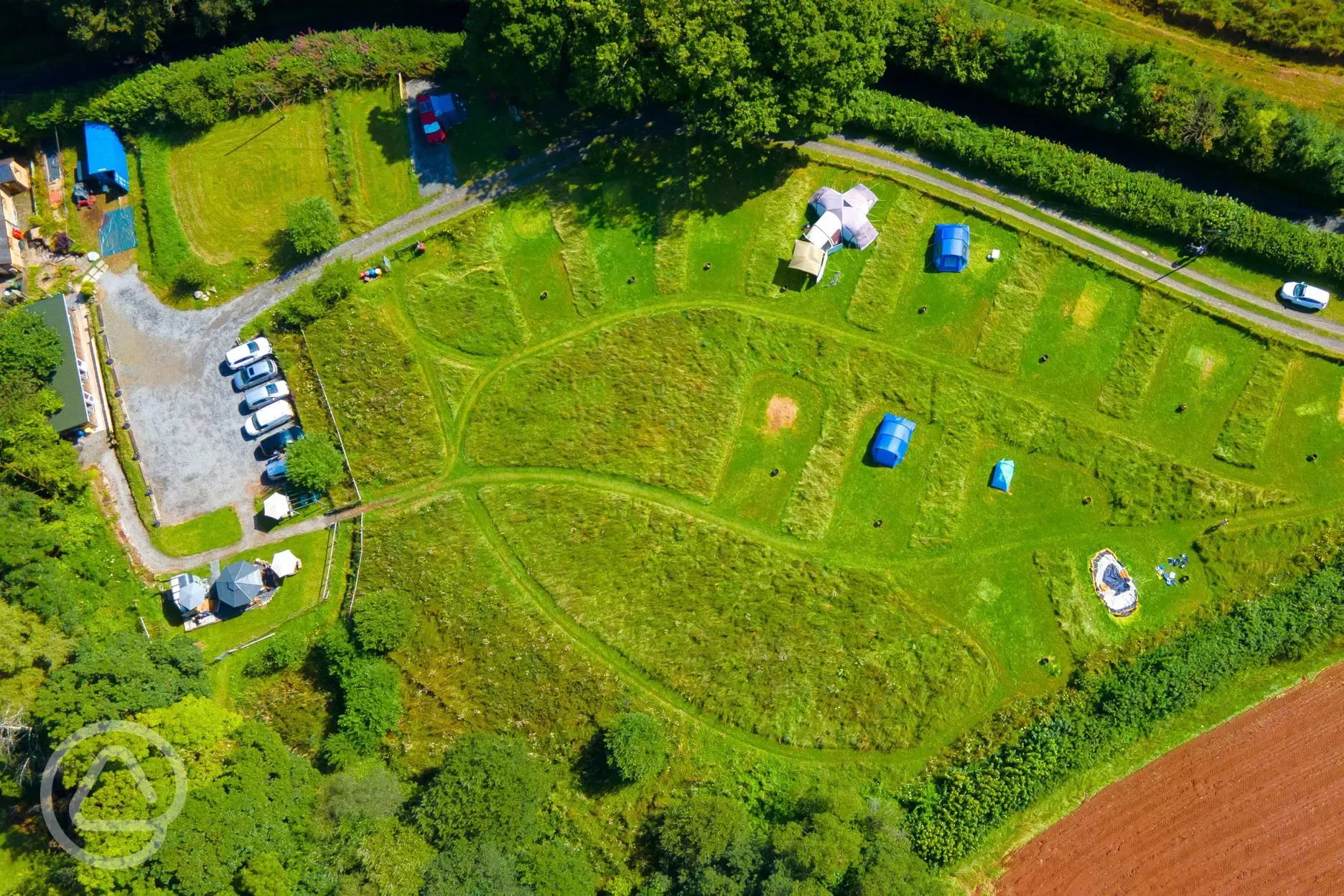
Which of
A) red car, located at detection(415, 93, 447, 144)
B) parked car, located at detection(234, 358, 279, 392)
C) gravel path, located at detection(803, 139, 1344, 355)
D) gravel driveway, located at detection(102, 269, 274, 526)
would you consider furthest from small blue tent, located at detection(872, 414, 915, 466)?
gravel driveway, located at detection(102, 269, 274, 526)

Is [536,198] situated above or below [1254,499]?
above

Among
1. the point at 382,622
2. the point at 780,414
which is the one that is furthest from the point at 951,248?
the point at 382,622

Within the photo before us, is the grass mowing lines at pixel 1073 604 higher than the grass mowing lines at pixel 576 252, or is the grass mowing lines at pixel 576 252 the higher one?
the grass mowing lines at pixel 576 252

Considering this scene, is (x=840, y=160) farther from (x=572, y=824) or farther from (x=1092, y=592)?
(x=572, y=824)

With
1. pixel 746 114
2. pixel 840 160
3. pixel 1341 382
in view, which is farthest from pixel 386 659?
pixel 1341 382

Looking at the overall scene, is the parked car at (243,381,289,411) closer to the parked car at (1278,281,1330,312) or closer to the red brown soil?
the red brown soil

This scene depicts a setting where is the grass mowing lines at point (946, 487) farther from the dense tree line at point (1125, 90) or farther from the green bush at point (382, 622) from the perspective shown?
the green bush at point (382, 622)

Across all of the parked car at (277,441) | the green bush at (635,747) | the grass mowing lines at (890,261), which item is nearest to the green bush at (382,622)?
the parked car at (277,441)
